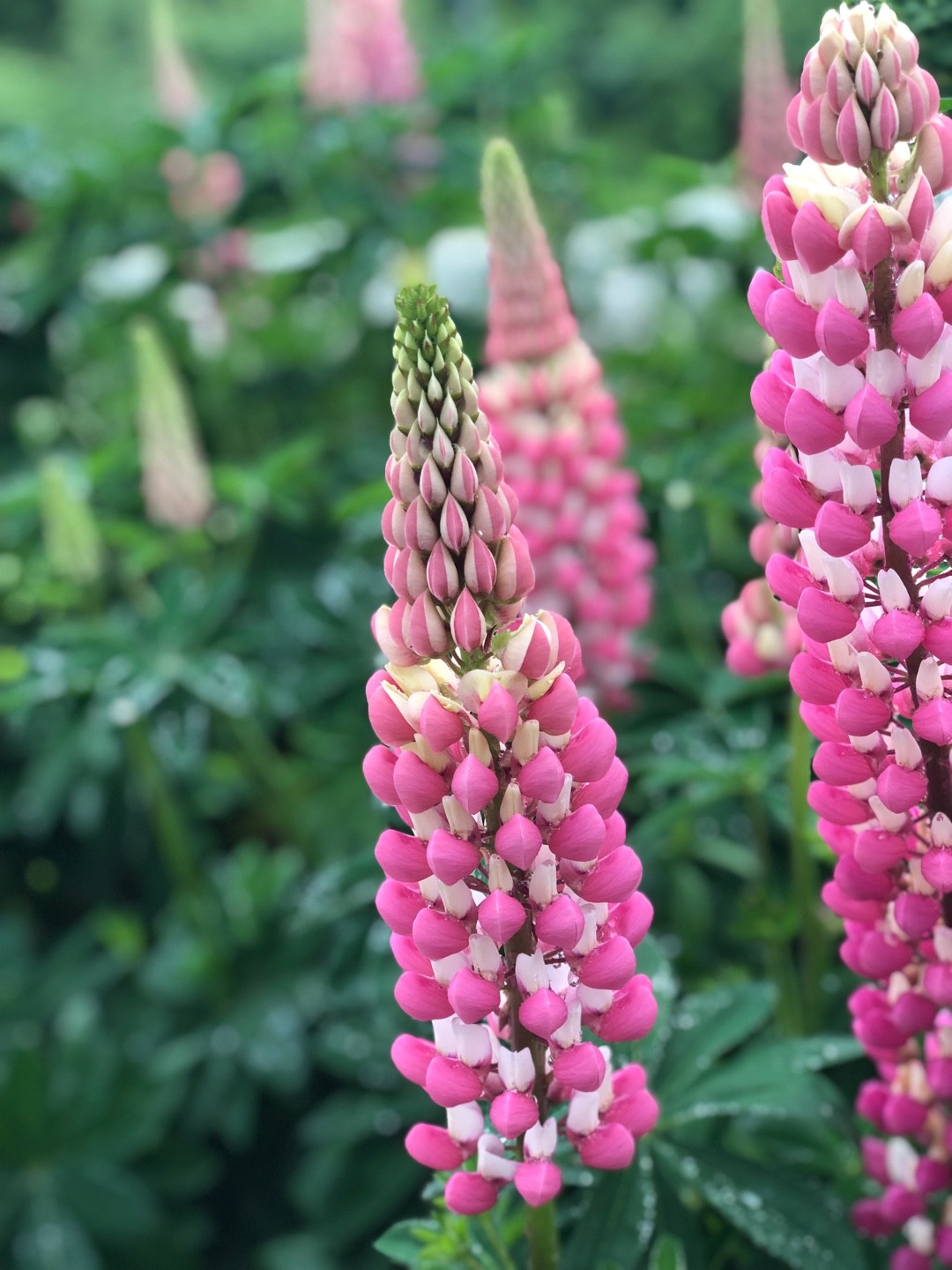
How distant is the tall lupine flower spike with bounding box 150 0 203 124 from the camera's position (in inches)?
109

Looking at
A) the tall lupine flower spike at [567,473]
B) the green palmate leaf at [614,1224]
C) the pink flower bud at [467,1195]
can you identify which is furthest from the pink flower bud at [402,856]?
the tall lupine flower spike at [567,473]

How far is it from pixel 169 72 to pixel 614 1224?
263 cm

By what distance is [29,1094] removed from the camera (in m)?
1.79

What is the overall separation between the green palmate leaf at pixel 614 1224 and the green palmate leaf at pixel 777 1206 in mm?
46

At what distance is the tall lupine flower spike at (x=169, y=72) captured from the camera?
2.76 m

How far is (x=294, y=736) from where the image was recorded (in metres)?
2.22

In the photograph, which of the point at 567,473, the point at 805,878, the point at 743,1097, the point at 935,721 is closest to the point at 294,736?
the point at 567,473

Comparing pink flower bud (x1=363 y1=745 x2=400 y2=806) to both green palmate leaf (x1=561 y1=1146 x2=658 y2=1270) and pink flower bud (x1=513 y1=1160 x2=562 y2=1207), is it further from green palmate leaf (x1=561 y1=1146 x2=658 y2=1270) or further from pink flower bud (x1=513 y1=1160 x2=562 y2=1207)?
green palmate leaf (x1=561 y1=1146 x2=658 y2=1270)

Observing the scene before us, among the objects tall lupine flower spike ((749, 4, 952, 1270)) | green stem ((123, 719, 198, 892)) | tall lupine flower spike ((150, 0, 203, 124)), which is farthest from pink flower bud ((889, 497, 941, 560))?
tall lupine flower spike ((150, 0, 203, 124))

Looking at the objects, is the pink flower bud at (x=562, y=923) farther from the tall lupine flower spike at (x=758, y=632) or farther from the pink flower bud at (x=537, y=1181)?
the tall lupine flower spike at (x=758, y=632)

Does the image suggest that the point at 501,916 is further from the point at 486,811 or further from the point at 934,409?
the point at 934,409

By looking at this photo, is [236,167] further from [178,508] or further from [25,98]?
[25,98]

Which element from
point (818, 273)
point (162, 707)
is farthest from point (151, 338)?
point (818, 273)

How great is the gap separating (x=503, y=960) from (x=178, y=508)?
1276mm
